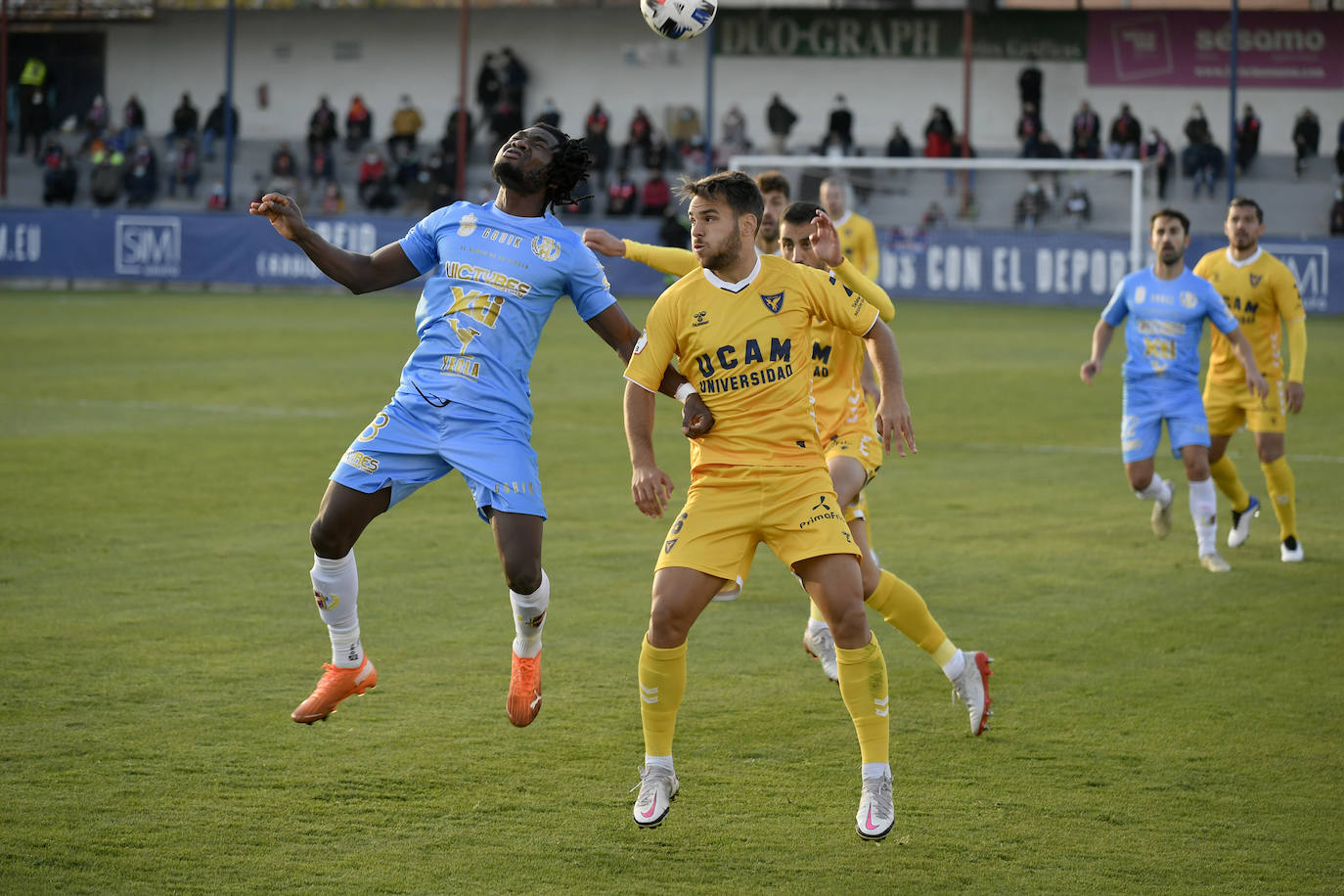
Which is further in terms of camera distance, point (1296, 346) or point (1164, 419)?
point (1296, 346)

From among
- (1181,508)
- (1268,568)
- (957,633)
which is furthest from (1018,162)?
(957,633)

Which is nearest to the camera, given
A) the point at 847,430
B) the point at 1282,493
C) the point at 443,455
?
the point at 443,455

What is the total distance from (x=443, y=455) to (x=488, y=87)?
36772 millimetres

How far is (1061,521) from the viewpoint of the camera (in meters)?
10.8

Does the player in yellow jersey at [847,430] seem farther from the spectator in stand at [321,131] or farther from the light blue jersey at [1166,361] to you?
the spectator in stand at [321,131]

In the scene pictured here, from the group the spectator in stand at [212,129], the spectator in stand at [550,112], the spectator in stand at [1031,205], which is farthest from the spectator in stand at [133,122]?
the spectator in stand at [1031,205]

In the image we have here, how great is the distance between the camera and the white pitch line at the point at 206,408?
15.8 m

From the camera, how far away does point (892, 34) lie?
41562mm

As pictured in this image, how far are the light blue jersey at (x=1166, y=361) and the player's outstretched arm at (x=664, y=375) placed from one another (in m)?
4.96

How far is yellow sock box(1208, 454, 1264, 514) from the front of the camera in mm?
10266

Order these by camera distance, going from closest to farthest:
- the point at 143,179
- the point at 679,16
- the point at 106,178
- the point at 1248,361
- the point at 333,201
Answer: the point at 679,16 → the point at 1248,361 → the point at 333,201 → the point at 143,179 → the point at 106,178

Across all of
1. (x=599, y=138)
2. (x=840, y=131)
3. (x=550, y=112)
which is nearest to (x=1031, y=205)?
(x=840, y=131)

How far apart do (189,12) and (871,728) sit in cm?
4464

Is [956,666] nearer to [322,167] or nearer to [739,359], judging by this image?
[739,359]
